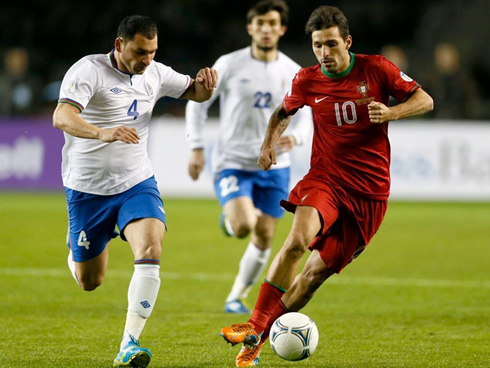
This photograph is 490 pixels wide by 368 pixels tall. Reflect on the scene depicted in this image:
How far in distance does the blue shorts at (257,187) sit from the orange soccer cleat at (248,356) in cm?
262

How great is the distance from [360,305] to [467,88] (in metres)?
11.6

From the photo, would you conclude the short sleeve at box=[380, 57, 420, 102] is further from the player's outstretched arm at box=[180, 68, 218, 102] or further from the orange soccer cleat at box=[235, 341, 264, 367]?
the orange soccer cleat at box=[235, 341, 264, 367]

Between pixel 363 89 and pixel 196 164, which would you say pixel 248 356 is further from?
pixel 196 164

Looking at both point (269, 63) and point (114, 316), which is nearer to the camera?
point (114, 316)

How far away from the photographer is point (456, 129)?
17281 mm

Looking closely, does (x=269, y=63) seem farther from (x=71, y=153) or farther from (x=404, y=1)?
(x=404, y=1)

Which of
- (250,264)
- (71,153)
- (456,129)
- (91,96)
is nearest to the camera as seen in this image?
(91,96)

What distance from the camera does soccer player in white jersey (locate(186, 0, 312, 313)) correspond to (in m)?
7.77

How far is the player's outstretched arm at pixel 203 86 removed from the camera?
19.5 feet

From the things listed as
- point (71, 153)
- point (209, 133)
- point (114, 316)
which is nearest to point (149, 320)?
point (114, 316)

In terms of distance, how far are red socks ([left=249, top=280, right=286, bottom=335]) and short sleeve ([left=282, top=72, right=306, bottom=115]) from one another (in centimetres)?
127

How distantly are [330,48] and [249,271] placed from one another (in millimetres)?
2788

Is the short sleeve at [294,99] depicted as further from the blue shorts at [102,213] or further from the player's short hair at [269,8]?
the player's short hair at [269,8]

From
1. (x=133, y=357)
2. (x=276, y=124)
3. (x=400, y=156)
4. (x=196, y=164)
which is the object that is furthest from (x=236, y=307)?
(x=400, y=156)
